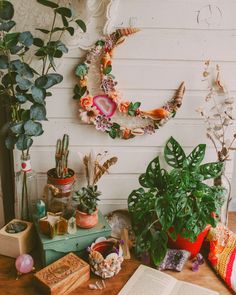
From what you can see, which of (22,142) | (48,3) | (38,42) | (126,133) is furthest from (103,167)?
(48,3)

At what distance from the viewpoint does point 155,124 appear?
175 cm

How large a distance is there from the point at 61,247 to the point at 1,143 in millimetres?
571

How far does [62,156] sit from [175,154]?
1.63 feet

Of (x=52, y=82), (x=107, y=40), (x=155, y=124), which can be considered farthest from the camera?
(x=155, y=124)

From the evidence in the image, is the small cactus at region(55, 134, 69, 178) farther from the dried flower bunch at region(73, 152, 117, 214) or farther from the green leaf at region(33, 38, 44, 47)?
the green leaf at region(33, 38, 44, 47)

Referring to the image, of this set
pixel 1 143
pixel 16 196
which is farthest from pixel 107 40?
pixel 16 196

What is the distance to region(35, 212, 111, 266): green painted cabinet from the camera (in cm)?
158

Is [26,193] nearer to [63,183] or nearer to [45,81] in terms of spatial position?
[63,183]

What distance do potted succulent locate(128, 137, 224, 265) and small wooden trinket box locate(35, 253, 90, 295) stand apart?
270 mm

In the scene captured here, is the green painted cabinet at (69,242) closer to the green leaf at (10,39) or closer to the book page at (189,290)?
the book page at (189,290)

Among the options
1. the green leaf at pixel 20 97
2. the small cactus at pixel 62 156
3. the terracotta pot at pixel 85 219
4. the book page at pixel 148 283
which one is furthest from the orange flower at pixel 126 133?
the book page at pixel 148 283

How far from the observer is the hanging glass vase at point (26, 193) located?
171cm

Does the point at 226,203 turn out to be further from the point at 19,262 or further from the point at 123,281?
the point at 19,262

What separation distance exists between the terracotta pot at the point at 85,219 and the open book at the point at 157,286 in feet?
0.91
